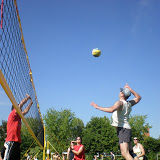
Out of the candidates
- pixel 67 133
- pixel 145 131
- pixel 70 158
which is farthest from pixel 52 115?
pixel 70 158

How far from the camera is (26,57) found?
7.36m

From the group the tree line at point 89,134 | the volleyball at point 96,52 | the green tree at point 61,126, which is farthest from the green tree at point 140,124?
the volleyball at point 96,52

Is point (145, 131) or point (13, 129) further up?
point (145, 131)

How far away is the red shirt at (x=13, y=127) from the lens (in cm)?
496

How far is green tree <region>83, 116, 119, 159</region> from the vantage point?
48.8m

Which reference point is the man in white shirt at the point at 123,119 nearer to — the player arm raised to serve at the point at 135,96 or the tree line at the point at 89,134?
the player arm raised to serve at the point at 135,96

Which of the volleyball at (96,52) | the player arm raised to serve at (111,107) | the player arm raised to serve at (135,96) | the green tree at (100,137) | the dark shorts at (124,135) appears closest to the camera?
the player arm raised to serve at (111,107)

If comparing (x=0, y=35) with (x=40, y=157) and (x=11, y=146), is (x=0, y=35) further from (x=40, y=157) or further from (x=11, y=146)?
(x=40, y=157)

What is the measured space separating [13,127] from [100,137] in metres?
47.0

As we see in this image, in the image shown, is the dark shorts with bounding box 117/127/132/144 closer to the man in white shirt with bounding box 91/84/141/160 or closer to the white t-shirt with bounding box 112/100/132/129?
the man in white shirt with bounding box 91/84/141/160

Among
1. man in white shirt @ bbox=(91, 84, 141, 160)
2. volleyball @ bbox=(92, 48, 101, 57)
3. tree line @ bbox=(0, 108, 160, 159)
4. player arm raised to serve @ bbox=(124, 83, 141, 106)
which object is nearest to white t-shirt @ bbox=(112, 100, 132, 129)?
man in white shirt @ bbox=(91, 84, 141, 160)

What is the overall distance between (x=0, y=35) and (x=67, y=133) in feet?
162

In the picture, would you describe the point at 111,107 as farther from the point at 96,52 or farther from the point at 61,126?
the point at 61,126

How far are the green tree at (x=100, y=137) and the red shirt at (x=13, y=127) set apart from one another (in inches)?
1786
